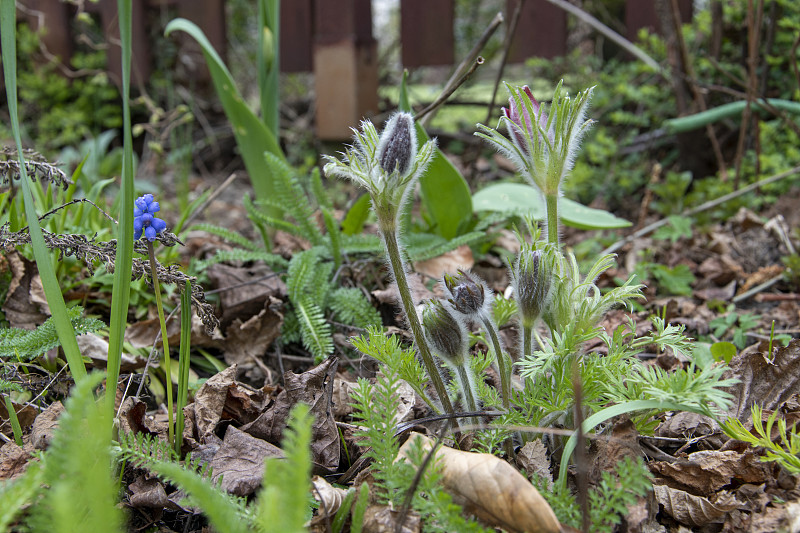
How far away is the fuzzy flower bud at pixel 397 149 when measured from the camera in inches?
39.1

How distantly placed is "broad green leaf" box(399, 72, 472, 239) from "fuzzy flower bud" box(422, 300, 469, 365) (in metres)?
0.94

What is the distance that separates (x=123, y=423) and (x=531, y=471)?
84 centimetres

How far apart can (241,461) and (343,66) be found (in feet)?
9.04

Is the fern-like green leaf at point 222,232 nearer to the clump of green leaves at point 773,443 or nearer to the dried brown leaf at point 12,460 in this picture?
the dried brown leaf at point 12,460

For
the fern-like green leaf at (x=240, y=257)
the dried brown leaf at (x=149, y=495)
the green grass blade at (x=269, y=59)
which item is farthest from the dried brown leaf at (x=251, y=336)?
the green grass blade at (x=269, y=59)

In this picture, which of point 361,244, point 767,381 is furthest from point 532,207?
point 767,381

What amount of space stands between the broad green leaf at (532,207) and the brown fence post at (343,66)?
1561 mm

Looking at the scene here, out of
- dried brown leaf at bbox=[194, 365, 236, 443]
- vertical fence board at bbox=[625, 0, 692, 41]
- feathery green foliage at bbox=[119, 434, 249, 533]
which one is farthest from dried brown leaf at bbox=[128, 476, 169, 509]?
vertical fence board at bbox=[625, 0, 692, 41]

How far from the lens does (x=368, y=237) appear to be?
6.31ft

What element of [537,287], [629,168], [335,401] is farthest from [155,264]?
[629,168]

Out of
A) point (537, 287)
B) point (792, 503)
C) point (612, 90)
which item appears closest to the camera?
point (792, 503)

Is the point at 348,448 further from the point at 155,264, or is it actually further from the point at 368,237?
the point at 368,237

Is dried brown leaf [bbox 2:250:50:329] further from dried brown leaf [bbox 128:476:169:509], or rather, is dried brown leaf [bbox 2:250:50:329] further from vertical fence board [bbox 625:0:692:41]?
vertical fence board [bbox 625:0:692:41]

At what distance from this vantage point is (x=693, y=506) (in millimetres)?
1059
